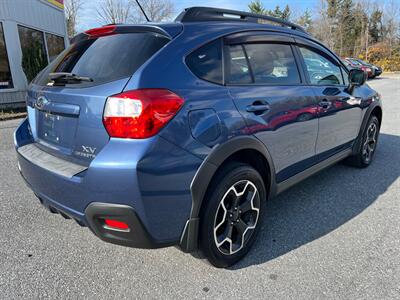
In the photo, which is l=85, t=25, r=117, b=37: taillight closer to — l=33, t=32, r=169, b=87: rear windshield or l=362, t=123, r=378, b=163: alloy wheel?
l=33, t=32, r=169, b=87: rear windshield

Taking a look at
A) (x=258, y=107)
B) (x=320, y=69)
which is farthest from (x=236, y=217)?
(x=320, y=69)

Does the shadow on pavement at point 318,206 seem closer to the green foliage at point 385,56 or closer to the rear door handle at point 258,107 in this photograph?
the rear door handle at point 258,107

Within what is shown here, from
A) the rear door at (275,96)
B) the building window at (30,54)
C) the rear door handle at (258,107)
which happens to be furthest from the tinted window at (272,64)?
the building window at (30,54)

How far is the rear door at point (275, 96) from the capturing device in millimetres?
2352

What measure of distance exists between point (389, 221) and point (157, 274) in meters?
2.25

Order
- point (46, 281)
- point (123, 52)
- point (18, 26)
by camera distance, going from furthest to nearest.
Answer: point (18, 26)
point (46, 281)
point (123, 52)

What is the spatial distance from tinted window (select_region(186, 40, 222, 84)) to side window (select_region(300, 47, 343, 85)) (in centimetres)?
126

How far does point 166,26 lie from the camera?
7.05 ft

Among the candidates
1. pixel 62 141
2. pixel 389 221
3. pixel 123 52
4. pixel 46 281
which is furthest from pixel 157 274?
pixel 389 221

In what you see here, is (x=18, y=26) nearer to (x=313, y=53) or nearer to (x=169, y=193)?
(x=313, y=53)

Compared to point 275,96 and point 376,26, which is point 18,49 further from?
point 376,26

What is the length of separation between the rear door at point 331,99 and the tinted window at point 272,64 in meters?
0.25

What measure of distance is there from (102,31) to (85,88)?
23.3 inches

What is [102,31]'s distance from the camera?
7.71 feet
